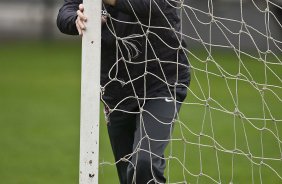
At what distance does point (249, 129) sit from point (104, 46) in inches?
200

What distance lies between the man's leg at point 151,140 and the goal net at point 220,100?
0.03 m

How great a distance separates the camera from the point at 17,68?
1549cm

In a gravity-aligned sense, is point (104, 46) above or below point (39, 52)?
below

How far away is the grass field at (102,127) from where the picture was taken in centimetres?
703

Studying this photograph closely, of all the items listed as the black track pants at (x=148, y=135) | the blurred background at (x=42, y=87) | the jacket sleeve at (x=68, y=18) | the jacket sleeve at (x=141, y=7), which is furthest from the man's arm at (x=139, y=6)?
the blurred background at (x=42, y=87)

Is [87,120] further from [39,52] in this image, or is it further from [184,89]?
[39,52]

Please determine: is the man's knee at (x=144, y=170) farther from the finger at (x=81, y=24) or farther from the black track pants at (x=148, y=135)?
the finger at (x=81, y=24)

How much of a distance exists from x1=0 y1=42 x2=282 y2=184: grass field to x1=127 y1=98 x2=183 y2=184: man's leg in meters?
0.15

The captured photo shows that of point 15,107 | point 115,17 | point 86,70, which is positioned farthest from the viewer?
point 15,107

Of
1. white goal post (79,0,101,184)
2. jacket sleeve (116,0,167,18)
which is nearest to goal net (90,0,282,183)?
jacket sleeve (116,0,167,18)

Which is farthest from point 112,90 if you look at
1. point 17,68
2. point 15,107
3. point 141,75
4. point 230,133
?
point 17,68

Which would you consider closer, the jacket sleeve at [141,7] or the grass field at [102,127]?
the jacket sleeve at [141,7]

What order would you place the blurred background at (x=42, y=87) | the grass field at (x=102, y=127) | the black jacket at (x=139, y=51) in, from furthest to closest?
1. the blurred background at (x=42, y=87)
2. the grass field at (x=102, y=127)
3. the black jacket at (x=139, y=51)

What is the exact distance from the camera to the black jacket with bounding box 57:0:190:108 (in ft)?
15.4
